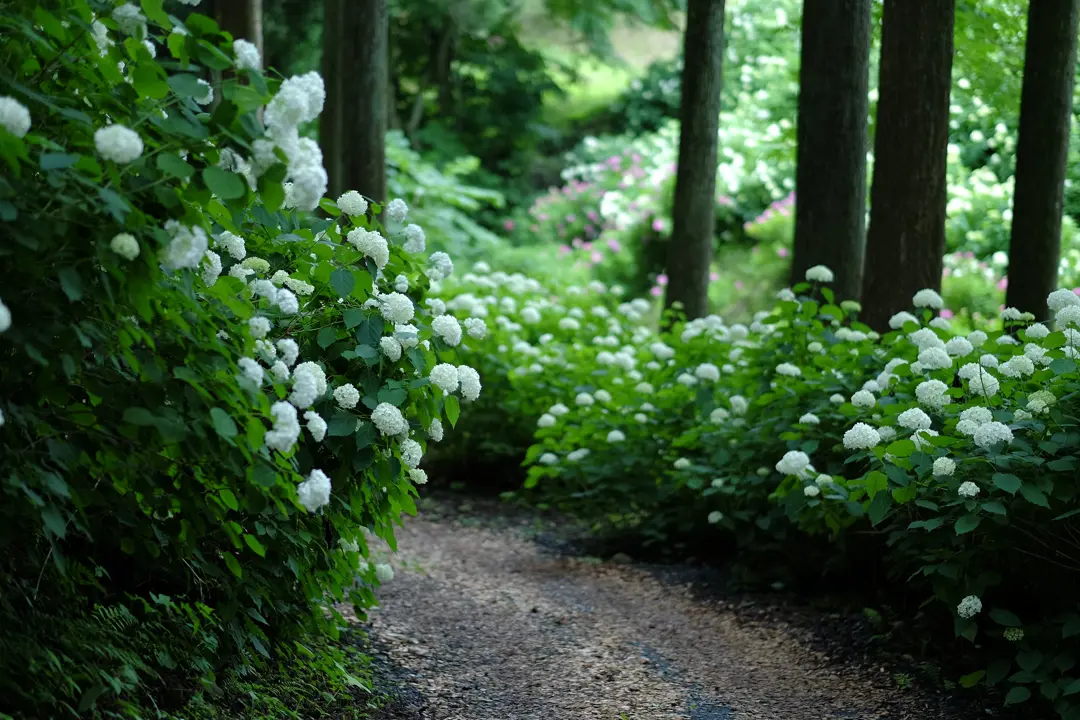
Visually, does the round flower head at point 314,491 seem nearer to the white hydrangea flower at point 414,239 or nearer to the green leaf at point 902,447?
the white hydrangea flower at point 414,239

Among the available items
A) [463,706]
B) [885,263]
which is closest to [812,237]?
[885,263]

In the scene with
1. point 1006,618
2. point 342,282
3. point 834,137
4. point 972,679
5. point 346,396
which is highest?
point 834,137

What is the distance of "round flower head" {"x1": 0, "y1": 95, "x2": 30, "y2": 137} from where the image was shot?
202 cm

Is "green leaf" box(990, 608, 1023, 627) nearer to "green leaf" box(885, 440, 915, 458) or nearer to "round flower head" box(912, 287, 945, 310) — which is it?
"green leaf" box(885, 440, 915, 458)

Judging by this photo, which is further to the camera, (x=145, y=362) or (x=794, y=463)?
(x=794, y=463)

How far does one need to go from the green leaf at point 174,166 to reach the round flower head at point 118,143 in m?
0.05

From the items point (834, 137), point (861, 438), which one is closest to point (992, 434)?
point (861, 438)

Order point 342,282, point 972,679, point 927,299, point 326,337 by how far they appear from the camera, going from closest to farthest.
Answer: point 342,282 → point 326,337 → point 972,679 → point 927,299

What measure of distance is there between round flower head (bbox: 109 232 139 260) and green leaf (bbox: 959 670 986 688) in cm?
287

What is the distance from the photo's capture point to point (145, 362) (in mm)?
2316

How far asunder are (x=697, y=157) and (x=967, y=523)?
4.53 metres

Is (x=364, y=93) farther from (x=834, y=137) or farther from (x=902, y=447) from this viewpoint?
(x=902, y=447)

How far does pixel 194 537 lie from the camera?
8.57ft

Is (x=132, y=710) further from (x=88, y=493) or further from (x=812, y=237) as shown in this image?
(x=812, y=237)
